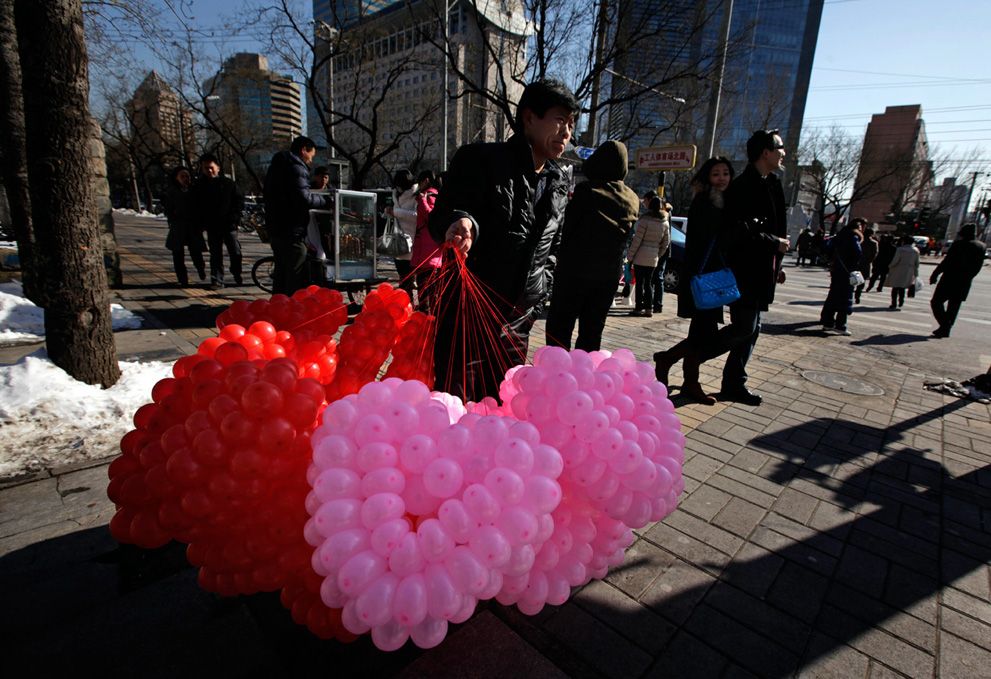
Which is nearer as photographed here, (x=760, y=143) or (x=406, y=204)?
(x=760, y=143)

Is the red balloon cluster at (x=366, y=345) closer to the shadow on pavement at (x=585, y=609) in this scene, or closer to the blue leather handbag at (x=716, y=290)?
the shadow on pavement at (x=585, y=609)

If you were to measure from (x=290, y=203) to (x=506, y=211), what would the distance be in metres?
4.06

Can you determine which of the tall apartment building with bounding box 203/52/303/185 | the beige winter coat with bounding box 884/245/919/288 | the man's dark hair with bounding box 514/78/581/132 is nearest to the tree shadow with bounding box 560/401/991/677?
the man's dark hair with bounding box 514/78/581/132

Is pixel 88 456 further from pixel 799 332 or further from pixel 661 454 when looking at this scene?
pixel 799 332

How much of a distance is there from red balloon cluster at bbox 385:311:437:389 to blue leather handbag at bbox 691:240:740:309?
238cm

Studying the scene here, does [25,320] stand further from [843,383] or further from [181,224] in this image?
[843,383]

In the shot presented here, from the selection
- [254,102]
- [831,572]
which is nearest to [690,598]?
[831,572]

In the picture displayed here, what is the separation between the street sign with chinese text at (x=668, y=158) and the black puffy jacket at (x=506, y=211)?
8505 millimetres

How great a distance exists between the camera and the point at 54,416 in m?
2.95

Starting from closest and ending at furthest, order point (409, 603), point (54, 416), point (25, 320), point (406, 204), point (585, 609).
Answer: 1. point (409, 603)
2. point (585, 609)
3. point (54, 416)
4. point (25, 320)
5. point (406, 204)

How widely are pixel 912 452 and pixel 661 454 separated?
122 inches

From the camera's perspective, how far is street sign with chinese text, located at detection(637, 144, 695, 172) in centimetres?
986

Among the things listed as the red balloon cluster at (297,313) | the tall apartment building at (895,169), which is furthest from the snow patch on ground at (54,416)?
the tall apartment building at (895,169)

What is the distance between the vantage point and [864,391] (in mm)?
4898
